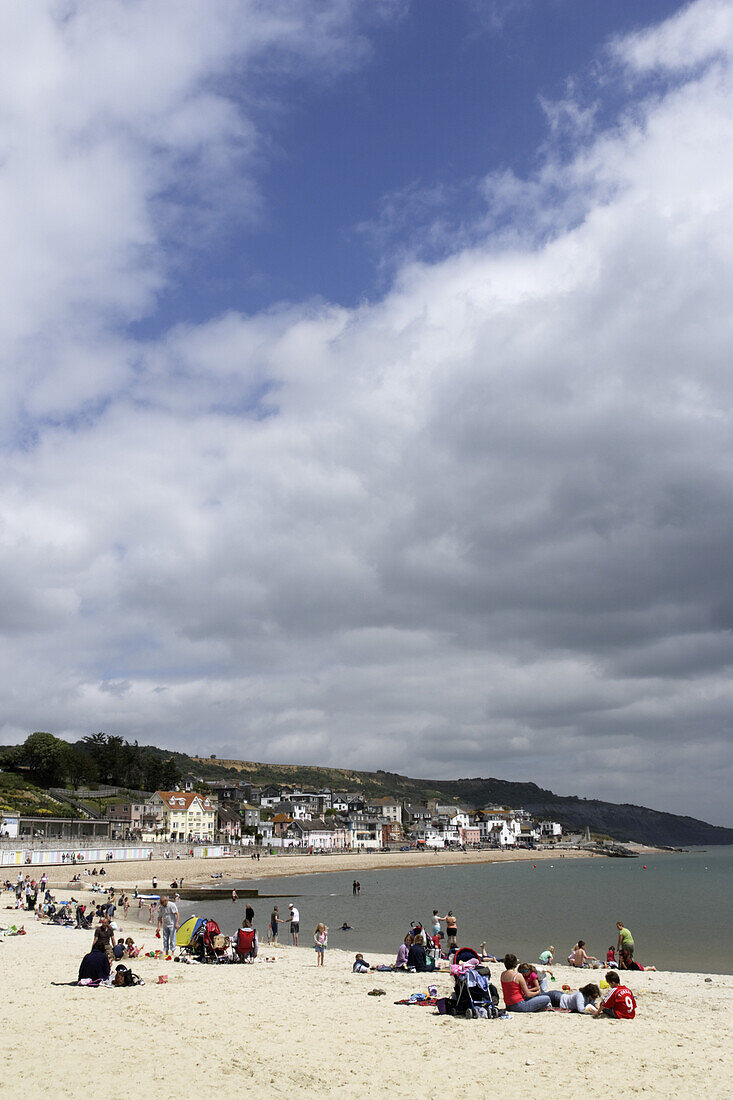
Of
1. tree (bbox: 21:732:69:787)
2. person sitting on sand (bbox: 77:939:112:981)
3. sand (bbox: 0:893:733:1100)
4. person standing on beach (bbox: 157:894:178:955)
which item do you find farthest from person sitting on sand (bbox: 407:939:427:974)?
tree (bbox: 21:732:69:787)

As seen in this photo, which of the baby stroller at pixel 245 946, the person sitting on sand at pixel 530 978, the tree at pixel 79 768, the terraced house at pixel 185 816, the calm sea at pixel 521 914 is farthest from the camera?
the tree at pixel 79 768

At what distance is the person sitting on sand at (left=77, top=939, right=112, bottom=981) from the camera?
15828 mm

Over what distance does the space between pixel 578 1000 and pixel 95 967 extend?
9.35m

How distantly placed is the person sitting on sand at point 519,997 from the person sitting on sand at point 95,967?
308 inches

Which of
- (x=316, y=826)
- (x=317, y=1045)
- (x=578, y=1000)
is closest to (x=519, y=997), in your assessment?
(x=578, y=1000)

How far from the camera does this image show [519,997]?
14797 millimetres

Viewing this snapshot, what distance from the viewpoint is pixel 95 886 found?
48000 mm

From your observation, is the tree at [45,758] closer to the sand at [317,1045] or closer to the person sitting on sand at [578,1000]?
the sand at [317,1045]

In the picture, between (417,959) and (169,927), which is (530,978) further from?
(169,927)

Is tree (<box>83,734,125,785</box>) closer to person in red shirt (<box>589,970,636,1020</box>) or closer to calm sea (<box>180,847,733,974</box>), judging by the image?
calm sea (<box>180,847,733,974</box>)

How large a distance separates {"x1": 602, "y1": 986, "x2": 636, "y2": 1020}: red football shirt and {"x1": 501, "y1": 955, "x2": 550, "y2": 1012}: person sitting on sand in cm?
112

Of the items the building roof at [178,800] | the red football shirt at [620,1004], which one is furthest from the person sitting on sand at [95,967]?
the building roof at [178,800]

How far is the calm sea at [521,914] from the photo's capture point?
3022 cm

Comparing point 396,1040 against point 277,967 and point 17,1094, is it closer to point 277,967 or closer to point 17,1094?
point 17,1094
